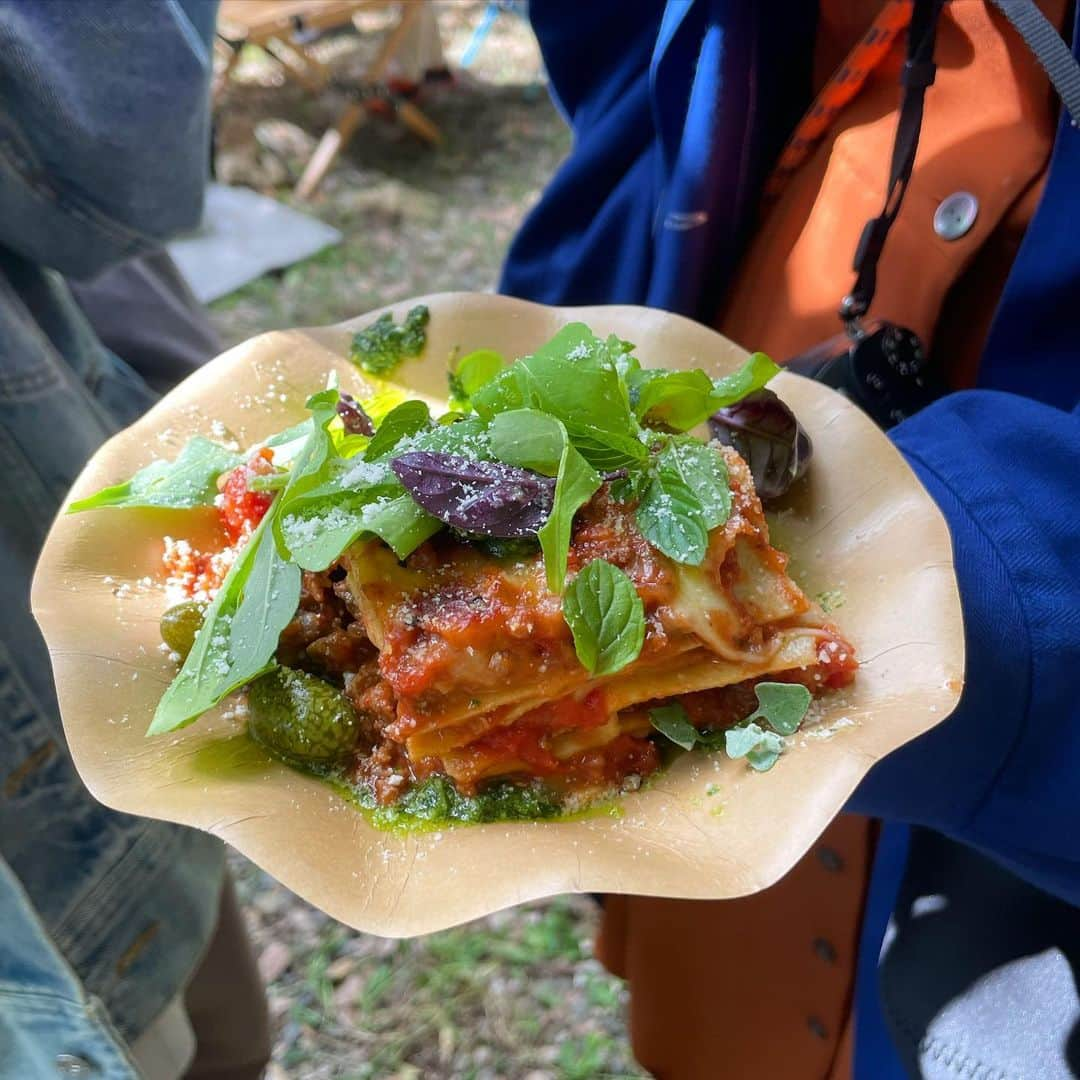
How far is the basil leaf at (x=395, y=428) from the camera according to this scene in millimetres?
1031

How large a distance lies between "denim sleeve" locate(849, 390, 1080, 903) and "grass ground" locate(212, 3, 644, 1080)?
5.05 ft

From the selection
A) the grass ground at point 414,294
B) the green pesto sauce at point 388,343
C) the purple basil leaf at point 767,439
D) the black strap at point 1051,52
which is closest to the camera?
the black strap at point 1051,52

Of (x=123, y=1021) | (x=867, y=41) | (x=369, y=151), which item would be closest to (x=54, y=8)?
(x=867, y=41)

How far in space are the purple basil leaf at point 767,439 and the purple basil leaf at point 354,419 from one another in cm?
45

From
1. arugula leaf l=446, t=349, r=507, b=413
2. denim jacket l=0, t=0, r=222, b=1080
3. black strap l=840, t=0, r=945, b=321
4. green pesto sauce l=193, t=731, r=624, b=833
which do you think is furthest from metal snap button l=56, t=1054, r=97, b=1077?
black strap l=840, t=0, r=945, b=321

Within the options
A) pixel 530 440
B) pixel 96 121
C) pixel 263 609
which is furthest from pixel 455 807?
pixel 96 121

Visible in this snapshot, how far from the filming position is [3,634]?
4.00 ft

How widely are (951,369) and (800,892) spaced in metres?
0.80

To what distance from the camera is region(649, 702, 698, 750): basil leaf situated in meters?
1.00

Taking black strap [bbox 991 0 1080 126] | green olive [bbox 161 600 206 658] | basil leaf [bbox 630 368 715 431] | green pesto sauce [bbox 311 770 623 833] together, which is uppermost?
black strap [bbox 991 0 1080 126]

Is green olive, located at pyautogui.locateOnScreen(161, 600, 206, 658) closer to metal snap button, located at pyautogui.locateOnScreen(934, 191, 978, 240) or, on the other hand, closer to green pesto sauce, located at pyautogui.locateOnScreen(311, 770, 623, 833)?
green pesto sauce, located at pyautogui.locateOnScreen(311, 770, 623, 833)

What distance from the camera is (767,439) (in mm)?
1144

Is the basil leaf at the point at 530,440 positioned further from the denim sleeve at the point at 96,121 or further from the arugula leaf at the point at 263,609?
the denim sleeve at the point at 96,121

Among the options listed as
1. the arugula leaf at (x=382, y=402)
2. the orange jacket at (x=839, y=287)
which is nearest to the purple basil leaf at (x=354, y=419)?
the arugula leaf at (x=382, y=402)
